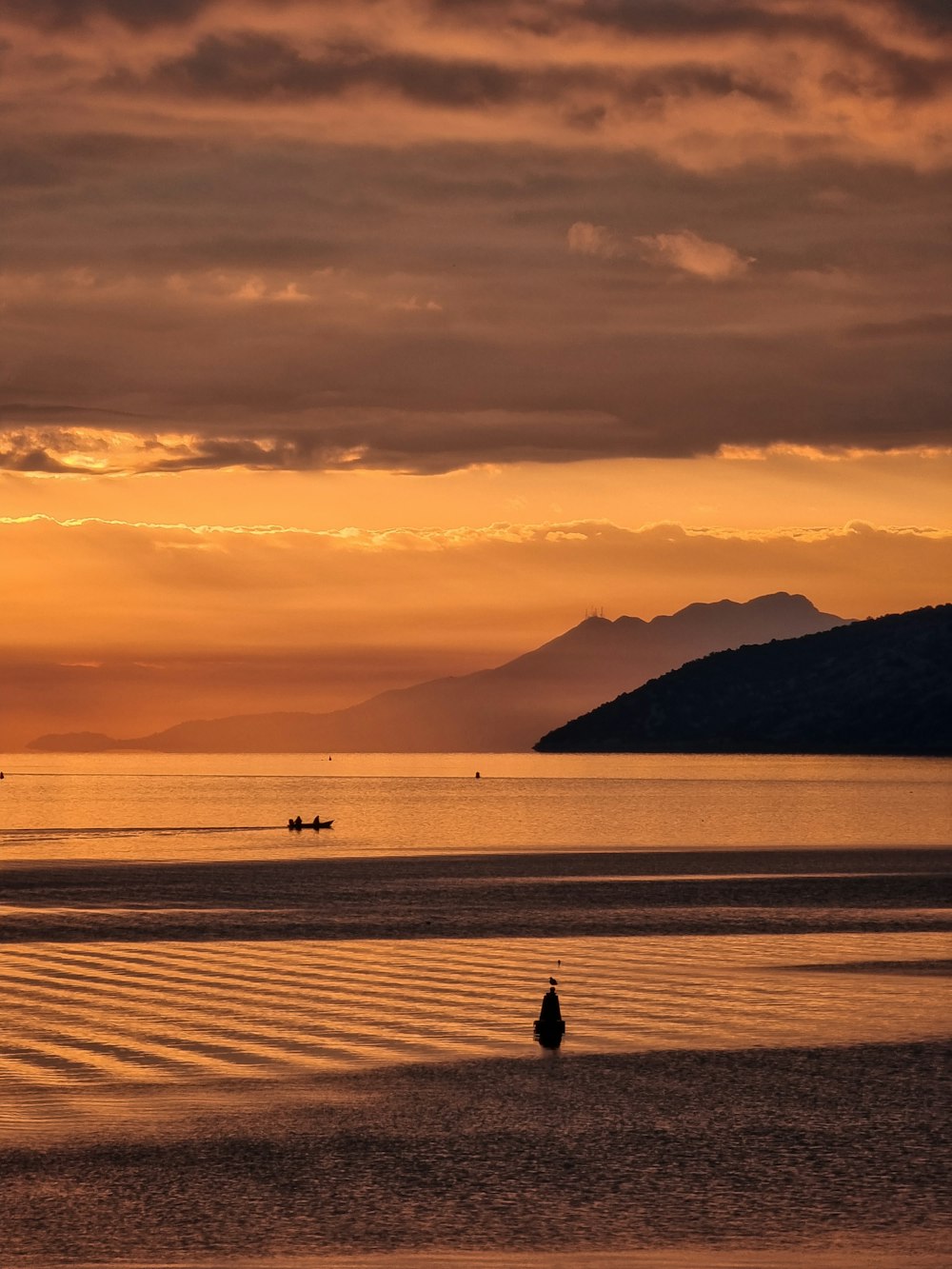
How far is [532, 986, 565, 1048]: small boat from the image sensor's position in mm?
42781

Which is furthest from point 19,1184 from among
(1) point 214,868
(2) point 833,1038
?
(1) point 214,868

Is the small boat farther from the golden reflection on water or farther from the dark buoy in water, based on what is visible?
the golden reflection on water

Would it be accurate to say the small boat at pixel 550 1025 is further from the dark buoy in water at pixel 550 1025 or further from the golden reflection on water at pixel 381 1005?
the golden reflection on water at pixel 381 1005

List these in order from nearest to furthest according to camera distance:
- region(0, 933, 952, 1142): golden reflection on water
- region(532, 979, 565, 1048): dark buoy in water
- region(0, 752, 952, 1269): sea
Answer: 1. region(0, 752, 952, 1269): sea
2. region(0, 933, 952, 1142): golden reflection on water
3. region(532, 979, 565, 1048): dark buoy in water

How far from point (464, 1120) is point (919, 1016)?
56.2 ft

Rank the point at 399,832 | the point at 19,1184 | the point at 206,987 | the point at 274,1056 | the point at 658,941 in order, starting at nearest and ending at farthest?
the point at 19,1184 → the point at 274,1056 → the point at 206,987 → the point at 658,941 → the point at 399,832

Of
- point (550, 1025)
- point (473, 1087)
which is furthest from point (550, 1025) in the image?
point (473, 1087)

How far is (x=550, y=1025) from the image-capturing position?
42.8m

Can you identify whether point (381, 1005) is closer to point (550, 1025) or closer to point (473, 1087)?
point (550, 1025)

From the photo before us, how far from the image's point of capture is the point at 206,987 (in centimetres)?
5388

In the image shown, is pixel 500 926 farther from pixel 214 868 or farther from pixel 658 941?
pixel 214 868

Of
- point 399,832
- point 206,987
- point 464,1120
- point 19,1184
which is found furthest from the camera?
point 399,832

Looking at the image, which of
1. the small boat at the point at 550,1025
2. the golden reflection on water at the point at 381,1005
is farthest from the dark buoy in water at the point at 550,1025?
the golden reflection on water at the point at 381,1005

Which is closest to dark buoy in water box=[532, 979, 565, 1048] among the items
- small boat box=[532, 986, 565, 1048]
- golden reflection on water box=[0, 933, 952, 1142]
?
small boat box=[532, 986, 565, 1048]
